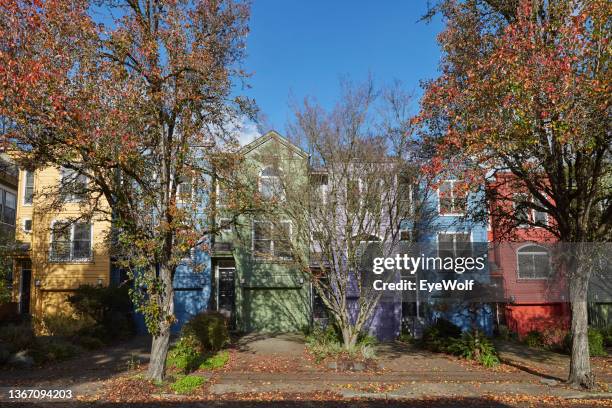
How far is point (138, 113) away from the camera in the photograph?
35.1ft

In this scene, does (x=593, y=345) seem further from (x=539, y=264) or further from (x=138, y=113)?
(x=138, y=113)

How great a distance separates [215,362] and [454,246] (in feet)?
33.6

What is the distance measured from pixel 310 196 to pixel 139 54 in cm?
656

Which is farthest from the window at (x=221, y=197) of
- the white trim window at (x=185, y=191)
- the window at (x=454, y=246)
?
the window at (x=454, y=246)

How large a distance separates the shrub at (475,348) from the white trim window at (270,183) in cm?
764

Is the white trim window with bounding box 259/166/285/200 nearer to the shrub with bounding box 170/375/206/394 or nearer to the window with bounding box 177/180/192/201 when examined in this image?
the window with bounding box 177/180/192/201

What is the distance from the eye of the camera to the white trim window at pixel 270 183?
15875 millimetres

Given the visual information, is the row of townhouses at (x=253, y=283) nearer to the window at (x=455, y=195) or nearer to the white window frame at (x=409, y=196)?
the white window frame at (x=409, y=196)

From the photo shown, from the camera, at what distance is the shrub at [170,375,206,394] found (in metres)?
10.6

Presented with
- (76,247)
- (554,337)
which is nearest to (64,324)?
(76,247)

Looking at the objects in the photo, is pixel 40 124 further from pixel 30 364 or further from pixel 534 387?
pixel 534 387

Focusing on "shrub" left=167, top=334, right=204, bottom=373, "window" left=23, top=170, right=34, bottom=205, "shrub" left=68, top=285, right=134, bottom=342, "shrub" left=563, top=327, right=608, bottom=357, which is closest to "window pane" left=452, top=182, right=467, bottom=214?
"shrub" left=563, top=327, right=608, bottom=357

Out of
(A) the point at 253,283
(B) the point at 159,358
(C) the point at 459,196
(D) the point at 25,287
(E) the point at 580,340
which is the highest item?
(C) the point at 459,196

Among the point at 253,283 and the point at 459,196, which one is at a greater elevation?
the point at 459,196
